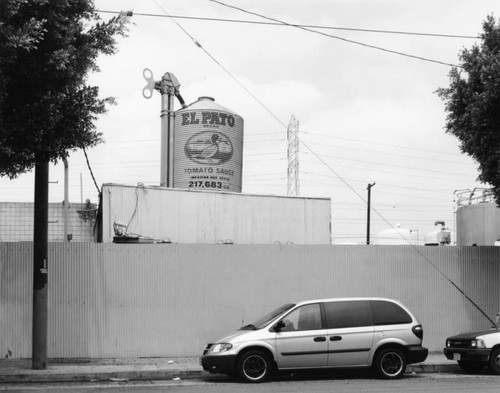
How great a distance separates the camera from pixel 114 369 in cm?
1545

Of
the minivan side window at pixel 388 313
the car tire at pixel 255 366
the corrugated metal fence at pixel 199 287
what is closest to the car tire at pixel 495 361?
the minivan side window at pixel 388 313

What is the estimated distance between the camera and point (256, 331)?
1438 cm

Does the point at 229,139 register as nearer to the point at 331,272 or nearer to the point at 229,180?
the point at 229,180

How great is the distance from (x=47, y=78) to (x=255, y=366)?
6517 mm

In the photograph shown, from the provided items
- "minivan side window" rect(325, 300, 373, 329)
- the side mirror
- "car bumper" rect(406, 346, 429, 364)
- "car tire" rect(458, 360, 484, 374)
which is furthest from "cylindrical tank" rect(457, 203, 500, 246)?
the side mirror

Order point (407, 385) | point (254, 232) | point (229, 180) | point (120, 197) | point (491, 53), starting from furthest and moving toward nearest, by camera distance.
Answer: point (229, 180), point (254, 232), point (120, 197), point (491, 53), point (407, 385)

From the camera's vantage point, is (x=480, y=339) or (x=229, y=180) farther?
(x=229, y=180)

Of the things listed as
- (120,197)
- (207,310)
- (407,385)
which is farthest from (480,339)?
(120,197)

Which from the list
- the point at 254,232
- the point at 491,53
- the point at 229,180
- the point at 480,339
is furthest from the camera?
the point at 229,180

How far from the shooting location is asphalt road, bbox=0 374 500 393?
1316 cm

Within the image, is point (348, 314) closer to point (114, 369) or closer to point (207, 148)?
point (114, 369)

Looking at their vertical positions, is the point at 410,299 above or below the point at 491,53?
below

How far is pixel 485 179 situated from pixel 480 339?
14.3 feet

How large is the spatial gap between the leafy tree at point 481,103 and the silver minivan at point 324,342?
4.94m
